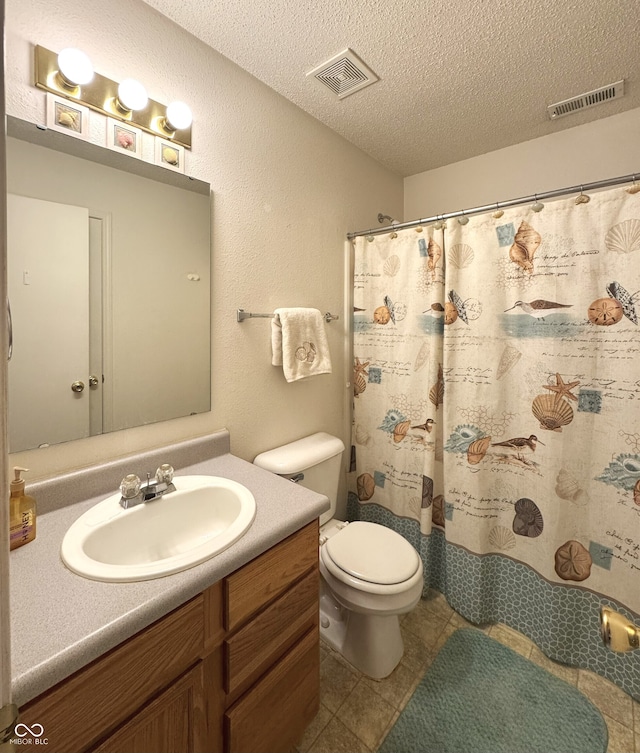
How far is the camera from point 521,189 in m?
1.94

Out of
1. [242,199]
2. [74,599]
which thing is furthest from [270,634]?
[242,199]

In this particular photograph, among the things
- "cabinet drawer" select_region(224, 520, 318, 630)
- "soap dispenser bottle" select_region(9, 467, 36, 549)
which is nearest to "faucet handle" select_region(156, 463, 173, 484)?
"soap dispenser bottle" select_region(9, 467, 36, 549)

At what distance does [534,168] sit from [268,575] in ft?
7.63

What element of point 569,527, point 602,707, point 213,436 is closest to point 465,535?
point 569,527

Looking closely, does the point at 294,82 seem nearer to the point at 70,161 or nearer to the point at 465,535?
the point at 70,161

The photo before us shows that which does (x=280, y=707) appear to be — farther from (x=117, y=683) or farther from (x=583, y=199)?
(x=583, y=199)

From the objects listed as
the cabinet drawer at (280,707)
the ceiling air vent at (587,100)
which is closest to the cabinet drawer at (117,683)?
the cabinet drawer at (280,707)

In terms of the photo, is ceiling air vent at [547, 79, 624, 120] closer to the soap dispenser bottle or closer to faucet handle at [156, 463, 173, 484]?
faucet handle at [156, 463, 173, 484]

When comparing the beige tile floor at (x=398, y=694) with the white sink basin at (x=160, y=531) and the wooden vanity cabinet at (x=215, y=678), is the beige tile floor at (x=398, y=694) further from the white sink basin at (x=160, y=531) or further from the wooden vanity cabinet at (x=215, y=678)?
the white sink basin at (x=160, y=531)

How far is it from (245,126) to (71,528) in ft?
5.11

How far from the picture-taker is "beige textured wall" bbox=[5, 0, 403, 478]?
1.02 metres

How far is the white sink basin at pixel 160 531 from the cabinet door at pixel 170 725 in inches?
10.0

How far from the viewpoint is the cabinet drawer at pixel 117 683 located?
22.6 inches

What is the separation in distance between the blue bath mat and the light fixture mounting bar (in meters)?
2.18
